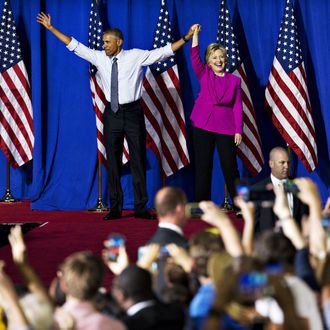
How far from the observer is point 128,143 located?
10.2m

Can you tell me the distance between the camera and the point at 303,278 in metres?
4.18

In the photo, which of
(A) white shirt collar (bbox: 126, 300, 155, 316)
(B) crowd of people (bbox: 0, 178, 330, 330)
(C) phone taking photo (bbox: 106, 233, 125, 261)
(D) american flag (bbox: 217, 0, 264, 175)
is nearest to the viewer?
(B) crowd of people (bbox: 0, 178, 330, 330)

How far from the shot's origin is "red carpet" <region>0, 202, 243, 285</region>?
759cm

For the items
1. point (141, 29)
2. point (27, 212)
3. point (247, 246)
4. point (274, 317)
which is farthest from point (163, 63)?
point (274, 317)

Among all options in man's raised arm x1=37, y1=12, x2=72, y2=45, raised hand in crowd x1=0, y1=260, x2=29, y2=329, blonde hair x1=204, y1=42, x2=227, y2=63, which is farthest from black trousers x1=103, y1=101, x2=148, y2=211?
raised hand in crowd x1=0, y1=260, x2=29, y2=329

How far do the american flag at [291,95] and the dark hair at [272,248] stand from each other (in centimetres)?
701

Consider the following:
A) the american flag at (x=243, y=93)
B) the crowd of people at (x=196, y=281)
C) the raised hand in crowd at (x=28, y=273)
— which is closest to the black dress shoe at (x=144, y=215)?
the american flag at (x=243, y=93)

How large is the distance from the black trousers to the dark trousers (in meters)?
0.51

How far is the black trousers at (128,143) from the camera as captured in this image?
10.1 meters

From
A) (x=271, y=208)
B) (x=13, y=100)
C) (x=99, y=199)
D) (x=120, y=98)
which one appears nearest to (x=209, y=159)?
(x=120, y=98)

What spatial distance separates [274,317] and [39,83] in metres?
7.63

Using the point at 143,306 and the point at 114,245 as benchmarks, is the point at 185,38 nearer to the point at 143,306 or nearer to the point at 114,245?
the point at 114,245

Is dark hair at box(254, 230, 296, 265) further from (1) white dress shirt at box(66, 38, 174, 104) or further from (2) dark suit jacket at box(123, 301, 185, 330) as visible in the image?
(1) white dress shirt at box(66, 38, 174, 104)

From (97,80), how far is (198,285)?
22.5 feet
